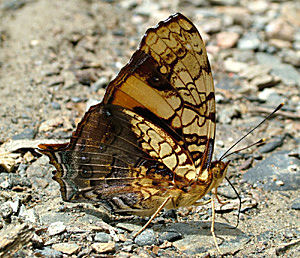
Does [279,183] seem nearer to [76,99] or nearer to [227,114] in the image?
[227,114]

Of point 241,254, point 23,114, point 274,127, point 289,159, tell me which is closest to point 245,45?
point 274,127

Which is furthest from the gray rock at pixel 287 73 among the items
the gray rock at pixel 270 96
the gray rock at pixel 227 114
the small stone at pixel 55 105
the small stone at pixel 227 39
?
the small stone at pixel 55 105

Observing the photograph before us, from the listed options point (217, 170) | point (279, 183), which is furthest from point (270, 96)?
point (217, 170)

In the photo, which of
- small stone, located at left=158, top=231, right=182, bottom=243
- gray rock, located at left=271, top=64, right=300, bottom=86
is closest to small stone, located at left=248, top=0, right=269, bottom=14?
gray rock, located at left=271, top=64, right=300, bottom=86

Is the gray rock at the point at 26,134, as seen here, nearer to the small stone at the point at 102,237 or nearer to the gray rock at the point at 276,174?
the small stone at the point at 102,237

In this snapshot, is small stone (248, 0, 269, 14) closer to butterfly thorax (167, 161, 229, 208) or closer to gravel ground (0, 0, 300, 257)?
gravel ground (0, 0, 300, 257)

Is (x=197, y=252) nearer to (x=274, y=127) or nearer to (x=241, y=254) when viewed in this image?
(x=241, y=254)

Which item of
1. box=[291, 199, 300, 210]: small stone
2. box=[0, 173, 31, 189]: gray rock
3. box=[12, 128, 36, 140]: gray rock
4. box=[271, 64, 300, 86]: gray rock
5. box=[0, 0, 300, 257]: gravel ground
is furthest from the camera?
box=[271, 64, 300, 86]: gray rock
